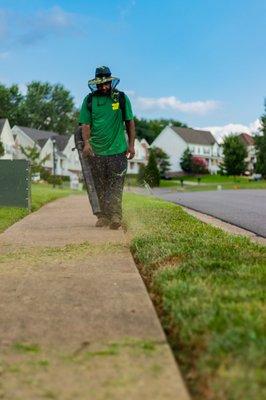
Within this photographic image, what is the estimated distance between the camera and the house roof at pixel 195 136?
115 meters

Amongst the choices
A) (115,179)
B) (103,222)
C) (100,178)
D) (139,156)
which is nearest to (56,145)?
(139,156)

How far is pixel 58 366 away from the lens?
2.64 metres

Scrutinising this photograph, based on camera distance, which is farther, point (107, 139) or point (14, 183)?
point (14, 183)

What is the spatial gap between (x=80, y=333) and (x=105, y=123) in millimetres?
5773

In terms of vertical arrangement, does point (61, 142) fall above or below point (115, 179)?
above

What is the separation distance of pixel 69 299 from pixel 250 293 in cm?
109

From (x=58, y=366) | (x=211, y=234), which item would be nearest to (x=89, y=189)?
(x=211, y=234)

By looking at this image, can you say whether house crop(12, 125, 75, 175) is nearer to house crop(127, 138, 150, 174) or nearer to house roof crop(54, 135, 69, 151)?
house roof crop(54, 135, 69, 151)

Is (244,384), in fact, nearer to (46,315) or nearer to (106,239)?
(46,315)

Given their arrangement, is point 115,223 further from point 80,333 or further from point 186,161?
point 186,161

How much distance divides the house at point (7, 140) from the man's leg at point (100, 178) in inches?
2780

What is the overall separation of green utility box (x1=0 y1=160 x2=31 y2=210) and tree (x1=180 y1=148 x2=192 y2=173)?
302ft

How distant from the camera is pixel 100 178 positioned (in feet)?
28.6

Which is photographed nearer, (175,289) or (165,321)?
(165,321)
